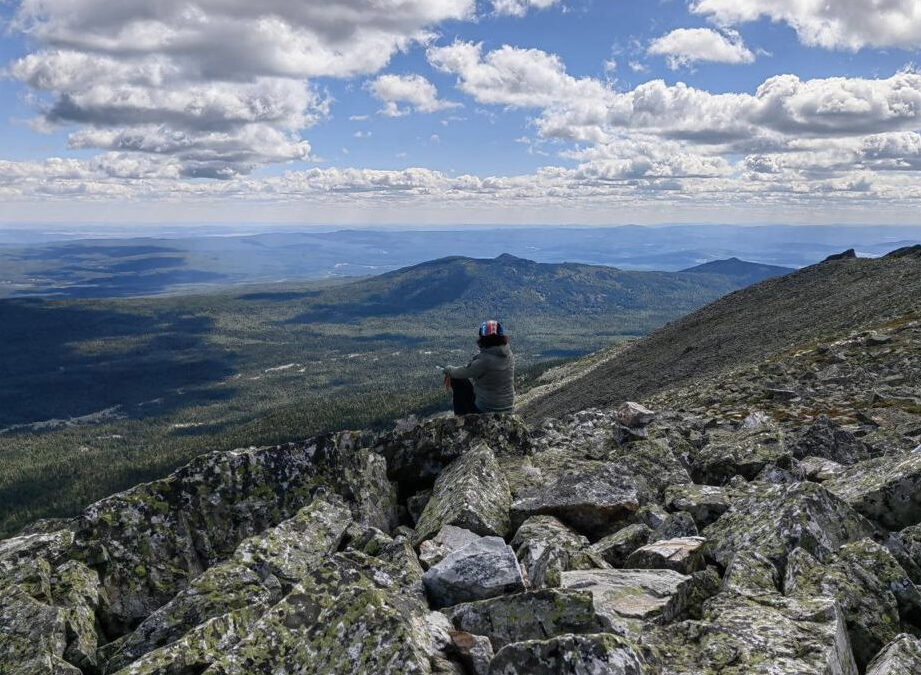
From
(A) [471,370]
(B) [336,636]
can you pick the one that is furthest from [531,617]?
(A) [471,370]

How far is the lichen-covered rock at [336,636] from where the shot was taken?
23.2 feet

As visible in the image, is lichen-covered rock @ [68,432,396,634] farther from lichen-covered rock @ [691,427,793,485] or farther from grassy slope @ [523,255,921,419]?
grassy slope @ [523,255,921,419]

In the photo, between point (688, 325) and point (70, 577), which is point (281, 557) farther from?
point (688, 325)

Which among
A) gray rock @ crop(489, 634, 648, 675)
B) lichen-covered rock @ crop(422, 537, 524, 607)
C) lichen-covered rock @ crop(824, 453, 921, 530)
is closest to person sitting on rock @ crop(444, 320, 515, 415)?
lichen-covered rock @ crop(824, 453, 921, 530)

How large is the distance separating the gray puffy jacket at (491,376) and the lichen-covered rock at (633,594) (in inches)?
441

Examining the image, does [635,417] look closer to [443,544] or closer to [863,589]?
[443,544]

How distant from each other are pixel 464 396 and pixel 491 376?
7.58 feet

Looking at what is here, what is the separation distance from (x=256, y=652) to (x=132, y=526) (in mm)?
6101

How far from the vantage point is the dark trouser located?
75.6 ft

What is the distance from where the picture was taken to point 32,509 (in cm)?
18350

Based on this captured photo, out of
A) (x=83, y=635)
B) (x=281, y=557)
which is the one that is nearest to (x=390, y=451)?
(x=281, y=557)

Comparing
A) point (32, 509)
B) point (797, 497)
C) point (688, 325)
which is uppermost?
point (797, 497)

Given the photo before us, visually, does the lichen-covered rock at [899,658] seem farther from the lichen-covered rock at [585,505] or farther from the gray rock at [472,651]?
the lichen-covered rock at [585,505]

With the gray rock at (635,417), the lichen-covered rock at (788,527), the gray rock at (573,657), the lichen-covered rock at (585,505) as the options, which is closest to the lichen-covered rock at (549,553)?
the lichen-covered rock at (585,505)
